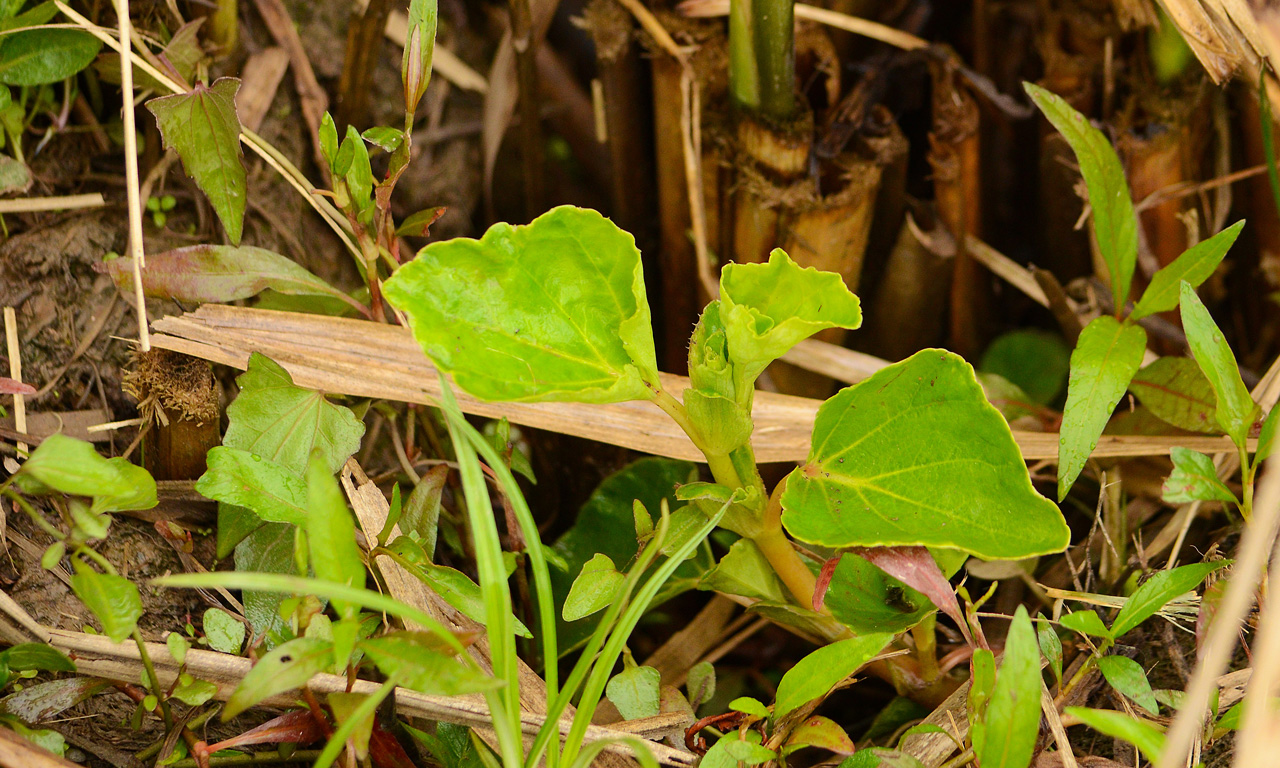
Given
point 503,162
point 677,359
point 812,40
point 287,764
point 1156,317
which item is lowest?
point 287,764

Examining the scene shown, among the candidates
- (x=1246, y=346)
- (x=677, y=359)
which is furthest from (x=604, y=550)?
(x=1246, y=346)

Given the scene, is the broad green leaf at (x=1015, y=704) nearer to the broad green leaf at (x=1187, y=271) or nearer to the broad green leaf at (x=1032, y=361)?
the broad green leaf at (x=1187, y=271)

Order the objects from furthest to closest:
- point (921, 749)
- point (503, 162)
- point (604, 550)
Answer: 1. point (503, 162)
2. point (604, 550)
3. point (921, 749)

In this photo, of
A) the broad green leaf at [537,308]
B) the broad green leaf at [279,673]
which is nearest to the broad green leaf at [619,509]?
the broad green leaf at [537,308]

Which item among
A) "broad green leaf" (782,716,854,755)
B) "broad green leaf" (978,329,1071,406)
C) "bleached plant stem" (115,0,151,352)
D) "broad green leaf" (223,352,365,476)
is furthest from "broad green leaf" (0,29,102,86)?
"broad green leaf" (978,329,1071,406)

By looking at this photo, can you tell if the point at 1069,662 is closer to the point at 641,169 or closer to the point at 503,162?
the point at 641,169

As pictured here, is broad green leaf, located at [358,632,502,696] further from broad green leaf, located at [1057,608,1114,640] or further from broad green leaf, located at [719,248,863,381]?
broad green leaf, located at [1057,608,1114,640]
